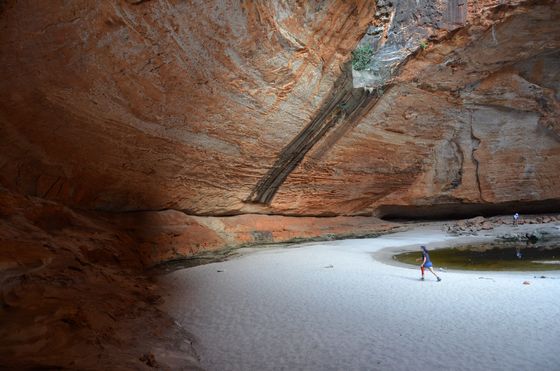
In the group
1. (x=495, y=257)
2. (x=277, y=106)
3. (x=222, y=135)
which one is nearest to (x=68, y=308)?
(x=222, y=135)

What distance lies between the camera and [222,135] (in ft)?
37.2

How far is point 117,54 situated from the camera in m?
7.47

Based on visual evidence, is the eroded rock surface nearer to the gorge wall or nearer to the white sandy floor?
the gorge wall

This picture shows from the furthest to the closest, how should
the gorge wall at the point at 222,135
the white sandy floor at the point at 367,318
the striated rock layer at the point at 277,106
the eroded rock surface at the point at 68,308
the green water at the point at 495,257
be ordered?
the green water at the point at 495,257, the striated rock layer at the point at 277,106, the gorge wall at the point at 222,135, the white sandy floor at the point at 367,318, the eroded rock surface at the point at 68,308

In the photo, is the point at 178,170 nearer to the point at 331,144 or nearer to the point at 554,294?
the point at 331,144

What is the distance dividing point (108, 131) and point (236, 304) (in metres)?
5.58

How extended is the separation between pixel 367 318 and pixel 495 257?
25.8ft

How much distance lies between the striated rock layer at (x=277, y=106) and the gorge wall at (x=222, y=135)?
0.05 metres

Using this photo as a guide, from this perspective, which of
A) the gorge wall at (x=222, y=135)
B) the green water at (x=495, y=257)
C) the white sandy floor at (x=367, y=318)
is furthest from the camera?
the green water at (x=495, y=257)

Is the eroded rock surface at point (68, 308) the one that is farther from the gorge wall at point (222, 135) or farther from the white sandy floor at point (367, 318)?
the white sandy floor at point (367, 318)

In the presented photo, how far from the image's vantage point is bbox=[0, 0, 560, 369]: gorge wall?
5925 mm

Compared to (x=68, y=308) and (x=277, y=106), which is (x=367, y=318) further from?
(x=277, y=106)

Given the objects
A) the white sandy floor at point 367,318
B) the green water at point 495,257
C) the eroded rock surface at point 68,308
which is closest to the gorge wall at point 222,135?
the eroded rock surface at point 68,308

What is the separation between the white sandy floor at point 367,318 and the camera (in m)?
4.48
